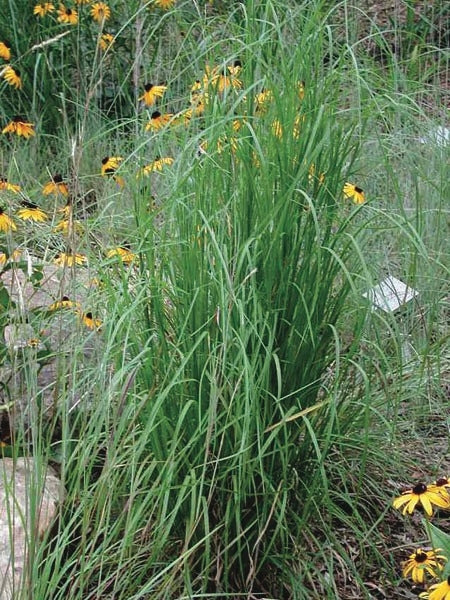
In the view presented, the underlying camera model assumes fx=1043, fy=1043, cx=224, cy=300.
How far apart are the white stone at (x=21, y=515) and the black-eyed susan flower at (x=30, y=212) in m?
0.92

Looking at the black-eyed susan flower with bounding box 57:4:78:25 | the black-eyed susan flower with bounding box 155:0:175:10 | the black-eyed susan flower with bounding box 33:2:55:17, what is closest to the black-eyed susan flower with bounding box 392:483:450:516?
the black-eyed susan flower with bounding box 155:0:175:10

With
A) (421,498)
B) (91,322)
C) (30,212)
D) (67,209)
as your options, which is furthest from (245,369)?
(30,212)

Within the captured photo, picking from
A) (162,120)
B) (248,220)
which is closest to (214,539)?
(248,220)

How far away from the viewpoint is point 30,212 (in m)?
3.75

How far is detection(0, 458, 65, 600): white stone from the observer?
7.22 ft

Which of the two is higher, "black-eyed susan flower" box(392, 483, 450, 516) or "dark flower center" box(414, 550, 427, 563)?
"black-eyed susan flower" box(392, 483, 450, 516)

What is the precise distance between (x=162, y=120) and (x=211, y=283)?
3.22 feet

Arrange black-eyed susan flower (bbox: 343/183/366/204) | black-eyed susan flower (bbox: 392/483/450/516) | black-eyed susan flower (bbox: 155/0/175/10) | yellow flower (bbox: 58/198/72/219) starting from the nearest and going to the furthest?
yellow flower (bbox: 58/198/72/219)
black-eyed susan flower (bbox: 392/483/450/516)
black-eyed susan flower (bbox: 343/183/366/204)
black-eyed susan flower (bbox: 155/0/175/10)

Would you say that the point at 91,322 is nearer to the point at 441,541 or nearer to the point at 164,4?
the point at 441,541

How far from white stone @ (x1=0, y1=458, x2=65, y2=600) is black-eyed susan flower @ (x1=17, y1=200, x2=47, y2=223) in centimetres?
92

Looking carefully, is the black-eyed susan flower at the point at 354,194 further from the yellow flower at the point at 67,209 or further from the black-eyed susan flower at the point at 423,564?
the black-eyed susan flower at the point at 423,564

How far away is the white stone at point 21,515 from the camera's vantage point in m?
2.20

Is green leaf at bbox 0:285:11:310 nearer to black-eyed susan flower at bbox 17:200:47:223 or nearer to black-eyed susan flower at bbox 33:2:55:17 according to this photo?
black-eyed susan flower at bbox 17:200:47:223

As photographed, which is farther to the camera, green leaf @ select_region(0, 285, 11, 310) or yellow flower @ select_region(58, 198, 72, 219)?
green leaf @ select_region(0, 285, 11, 310)
